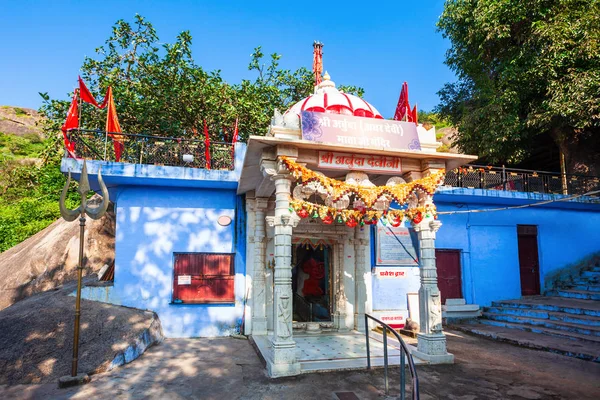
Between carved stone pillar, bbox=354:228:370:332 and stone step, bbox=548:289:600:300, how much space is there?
23.6 feet

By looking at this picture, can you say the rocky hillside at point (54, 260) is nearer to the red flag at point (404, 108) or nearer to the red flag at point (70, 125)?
the red flag at point (70, 125)

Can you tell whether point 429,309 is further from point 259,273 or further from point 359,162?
point 259,273

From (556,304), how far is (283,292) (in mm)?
9193

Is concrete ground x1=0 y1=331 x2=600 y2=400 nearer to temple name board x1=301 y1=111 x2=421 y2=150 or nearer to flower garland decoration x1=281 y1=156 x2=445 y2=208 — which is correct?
flower garland decoration x1=281 y1=156 x2=445 y2=208

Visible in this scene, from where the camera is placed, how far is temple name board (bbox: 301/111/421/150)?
21.9ft

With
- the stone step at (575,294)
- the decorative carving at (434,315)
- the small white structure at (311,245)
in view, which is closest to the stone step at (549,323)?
the stone step at (575,294)

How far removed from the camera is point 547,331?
920 cm

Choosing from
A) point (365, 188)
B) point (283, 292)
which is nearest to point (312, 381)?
point (283, 292)

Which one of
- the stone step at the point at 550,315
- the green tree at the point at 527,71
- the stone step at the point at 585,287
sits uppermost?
the green tree at the point at 527,71

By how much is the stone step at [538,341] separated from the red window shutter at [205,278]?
6.91m

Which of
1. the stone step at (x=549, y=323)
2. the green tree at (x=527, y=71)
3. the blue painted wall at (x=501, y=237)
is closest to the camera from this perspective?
the stone step at (x=549, y=323)

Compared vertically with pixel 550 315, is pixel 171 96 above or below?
above

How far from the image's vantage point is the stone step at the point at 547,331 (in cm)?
827

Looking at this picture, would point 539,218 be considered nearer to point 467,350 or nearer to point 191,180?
point 467,350
